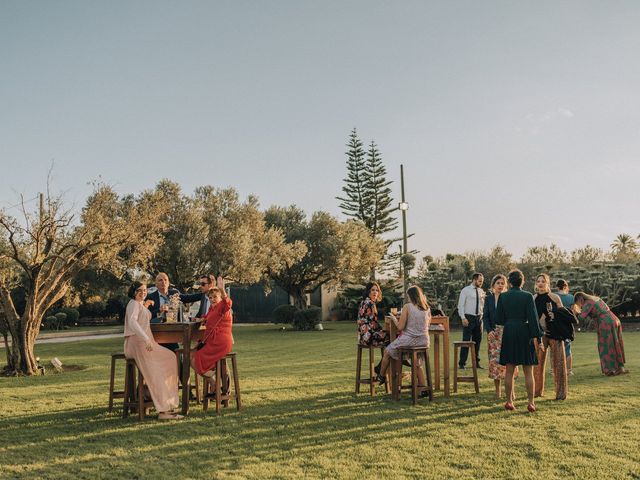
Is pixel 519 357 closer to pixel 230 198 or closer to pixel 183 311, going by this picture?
pixel 183 311

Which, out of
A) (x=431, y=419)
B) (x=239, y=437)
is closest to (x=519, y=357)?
(x=431, y=419)

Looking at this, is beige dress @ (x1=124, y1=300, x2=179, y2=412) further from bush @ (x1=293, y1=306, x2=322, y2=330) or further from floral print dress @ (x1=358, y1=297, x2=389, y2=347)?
bush @ (x1=293, y1=306, x2=322, y2=330)

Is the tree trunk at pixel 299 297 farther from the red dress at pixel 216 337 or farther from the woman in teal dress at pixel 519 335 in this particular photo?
the woman in teal dress at pixel 519 335

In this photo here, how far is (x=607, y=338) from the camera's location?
962 centimetres

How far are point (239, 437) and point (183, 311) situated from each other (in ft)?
7.75

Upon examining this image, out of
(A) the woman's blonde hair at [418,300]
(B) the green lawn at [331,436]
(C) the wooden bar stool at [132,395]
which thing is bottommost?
(B) the green lawn at [331,436]

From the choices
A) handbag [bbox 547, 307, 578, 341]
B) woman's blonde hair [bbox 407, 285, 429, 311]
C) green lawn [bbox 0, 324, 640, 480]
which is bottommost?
green lawn [bbox 0, 324, 640, 480]

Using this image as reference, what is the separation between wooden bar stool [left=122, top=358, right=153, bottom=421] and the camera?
660 centimetres

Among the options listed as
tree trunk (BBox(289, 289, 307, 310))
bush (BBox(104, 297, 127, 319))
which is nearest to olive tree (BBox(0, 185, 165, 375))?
tree trunk (BBox(289, 289, 307, 310))

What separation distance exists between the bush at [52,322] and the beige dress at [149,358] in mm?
25705

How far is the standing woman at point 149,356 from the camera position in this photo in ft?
21.9

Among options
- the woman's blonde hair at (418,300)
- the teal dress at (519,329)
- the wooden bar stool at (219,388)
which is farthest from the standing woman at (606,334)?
the wooden bar stool at (219,388)

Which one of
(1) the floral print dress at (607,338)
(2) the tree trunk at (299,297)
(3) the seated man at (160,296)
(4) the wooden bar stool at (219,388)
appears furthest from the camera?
(2) the tree trunk at (299,297)

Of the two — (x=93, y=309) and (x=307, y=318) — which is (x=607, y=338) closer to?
(x=307, y=318)
